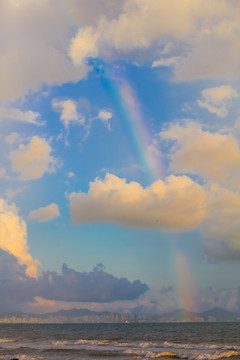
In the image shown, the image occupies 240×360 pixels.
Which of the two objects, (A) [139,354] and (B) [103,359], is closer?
(B) [103,359]

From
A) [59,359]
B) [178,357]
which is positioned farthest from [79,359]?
[178,357]

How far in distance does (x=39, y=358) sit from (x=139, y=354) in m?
11.9

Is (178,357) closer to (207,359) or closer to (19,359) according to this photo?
(207,359)

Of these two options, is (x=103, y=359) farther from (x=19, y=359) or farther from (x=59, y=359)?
(x=19, y=359)

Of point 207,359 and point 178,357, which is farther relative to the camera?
point 178,357

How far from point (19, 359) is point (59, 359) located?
4.25 m

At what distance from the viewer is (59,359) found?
37875 millimetres

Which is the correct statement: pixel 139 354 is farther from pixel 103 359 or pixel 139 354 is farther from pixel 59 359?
pixel 59 359

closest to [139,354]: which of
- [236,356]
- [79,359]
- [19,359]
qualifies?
[79,359]

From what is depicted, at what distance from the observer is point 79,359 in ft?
125

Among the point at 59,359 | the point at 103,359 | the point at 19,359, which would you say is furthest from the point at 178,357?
the point at 19,359

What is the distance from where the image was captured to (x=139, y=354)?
41.8m

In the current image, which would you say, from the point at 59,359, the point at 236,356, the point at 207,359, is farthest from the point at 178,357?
the point at 59,359

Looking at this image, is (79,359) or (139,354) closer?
(79,359)
